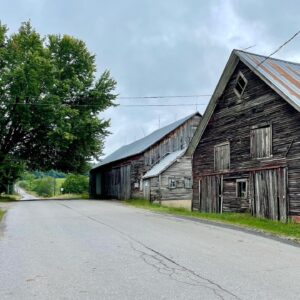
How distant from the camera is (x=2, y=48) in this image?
38.0 metres

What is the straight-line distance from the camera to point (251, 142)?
64.0 ft

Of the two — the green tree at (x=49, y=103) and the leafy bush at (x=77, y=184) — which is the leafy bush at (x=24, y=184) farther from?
the green tree at (x=49, y=103)

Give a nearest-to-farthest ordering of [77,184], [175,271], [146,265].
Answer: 1. [175,271]
2. [146,265]
3. [77,184]

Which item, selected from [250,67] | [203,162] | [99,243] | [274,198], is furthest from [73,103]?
[99,243]

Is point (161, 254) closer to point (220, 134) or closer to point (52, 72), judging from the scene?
point (220, 134)

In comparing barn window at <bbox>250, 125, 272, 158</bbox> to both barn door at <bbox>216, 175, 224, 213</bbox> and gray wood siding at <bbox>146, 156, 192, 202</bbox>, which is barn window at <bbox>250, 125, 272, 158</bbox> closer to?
barn door at <bbox>216, 175, 224, 213</bbox>

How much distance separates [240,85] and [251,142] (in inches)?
128

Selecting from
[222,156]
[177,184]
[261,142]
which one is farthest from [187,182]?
[261,142]

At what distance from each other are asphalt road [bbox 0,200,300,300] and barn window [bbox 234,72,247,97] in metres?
10.0

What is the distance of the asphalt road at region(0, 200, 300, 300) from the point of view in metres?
5.80

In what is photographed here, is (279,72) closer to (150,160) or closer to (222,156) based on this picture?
(222,156)

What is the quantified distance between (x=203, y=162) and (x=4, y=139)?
79.3 ft

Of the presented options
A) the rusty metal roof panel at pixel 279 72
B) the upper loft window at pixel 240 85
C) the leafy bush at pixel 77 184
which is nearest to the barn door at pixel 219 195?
the upper loft window at pixel 240 85

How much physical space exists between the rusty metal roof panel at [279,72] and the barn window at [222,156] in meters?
4.30
